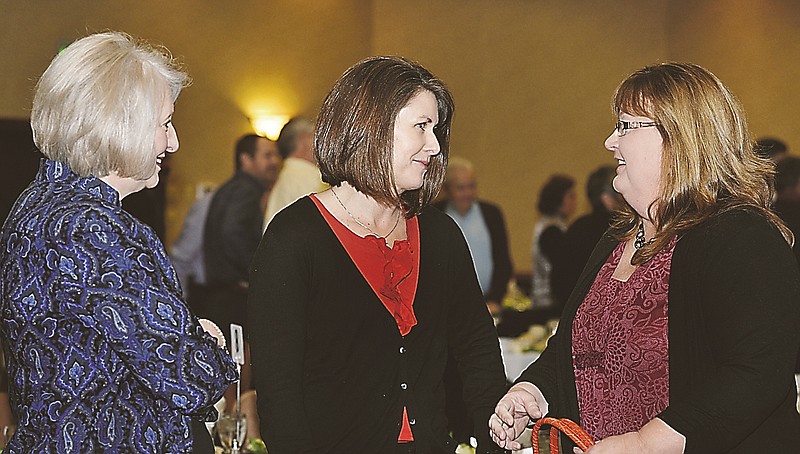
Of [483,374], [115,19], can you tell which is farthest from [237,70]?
[483,374]

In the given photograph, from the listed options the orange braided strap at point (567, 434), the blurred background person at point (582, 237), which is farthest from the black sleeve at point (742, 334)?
the blurred background person at point (582, 237)

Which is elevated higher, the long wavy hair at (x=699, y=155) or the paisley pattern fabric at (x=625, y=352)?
the long wavy hair at (x=699, y=155)

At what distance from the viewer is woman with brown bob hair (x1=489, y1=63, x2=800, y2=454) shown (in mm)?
1903

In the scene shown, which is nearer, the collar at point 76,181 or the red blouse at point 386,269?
the collar at point 76,181

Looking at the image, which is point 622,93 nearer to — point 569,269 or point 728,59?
point 569,269

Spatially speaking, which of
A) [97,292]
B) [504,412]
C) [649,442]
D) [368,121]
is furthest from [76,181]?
[649,442]

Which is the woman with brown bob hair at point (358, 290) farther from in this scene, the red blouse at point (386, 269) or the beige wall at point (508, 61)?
the beige wall at point (508, 61)

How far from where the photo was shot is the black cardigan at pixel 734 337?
6.21 feet

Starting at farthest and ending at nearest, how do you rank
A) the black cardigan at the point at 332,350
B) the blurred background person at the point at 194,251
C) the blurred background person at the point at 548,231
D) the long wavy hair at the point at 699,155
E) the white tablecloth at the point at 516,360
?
1. the blurred background person at the point at 194,251
2. the blurred background person at the point at 548,231
3. the white tablecloth at the point at 516,360
4. the black cardigan at the point at 332,350
5. the long wavy hair at the point at 699,155

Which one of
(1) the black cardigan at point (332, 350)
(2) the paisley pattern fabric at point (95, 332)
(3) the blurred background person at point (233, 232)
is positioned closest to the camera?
(2) the paisley pattern fabric at point (95, 332)

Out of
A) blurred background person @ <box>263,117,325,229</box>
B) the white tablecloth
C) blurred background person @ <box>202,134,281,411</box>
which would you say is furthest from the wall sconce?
the white tablecloth

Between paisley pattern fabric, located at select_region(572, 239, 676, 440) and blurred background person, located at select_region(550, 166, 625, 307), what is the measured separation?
9.94 feet

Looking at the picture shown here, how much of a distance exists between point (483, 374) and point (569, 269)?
3.02 metres

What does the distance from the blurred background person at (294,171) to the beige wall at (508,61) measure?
3657mm
